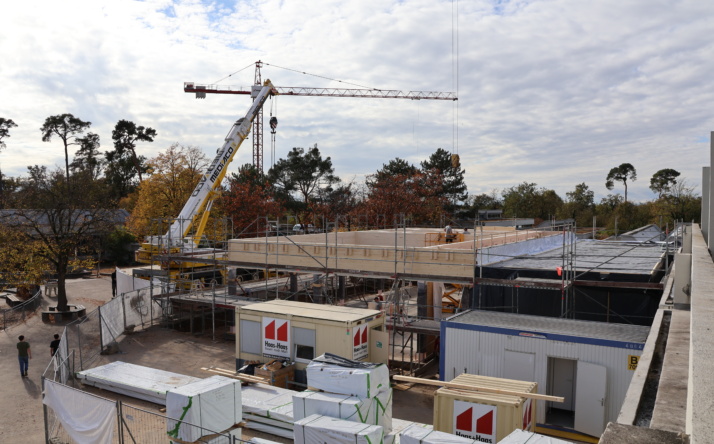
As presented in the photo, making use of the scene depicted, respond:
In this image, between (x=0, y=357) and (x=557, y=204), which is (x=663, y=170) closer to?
(x=557, y=204)

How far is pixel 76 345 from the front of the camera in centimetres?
1905

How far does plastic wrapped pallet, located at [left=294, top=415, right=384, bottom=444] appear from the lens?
932cm

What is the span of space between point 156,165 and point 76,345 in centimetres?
2771

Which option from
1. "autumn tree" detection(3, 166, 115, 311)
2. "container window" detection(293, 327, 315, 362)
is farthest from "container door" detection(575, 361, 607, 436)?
"autumn tree" detection(3, 166, 115, 311)

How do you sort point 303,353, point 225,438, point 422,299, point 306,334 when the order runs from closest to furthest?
point 225,438
point 306,334
point 303,353
point 422,299

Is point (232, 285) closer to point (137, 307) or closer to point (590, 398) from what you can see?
point (137, 307)

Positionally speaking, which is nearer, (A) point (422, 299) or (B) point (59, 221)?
(A) point (422, 299)

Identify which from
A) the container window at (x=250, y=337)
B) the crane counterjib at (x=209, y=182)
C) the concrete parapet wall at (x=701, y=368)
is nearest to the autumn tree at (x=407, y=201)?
the crane counterjib at (x=209, y=182)

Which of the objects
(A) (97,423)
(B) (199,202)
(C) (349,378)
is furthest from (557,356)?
(B) (199,202)

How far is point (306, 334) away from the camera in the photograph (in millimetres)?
16312

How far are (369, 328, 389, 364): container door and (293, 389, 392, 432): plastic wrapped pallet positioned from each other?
452 centimetres

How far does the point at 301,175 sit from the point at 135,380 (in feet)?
152

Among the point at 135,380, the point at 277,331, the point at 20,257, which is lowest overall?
the point at 135,380

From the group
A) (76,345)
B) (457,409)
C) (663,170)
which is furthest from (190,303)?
(663,170)
